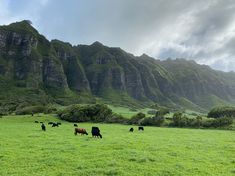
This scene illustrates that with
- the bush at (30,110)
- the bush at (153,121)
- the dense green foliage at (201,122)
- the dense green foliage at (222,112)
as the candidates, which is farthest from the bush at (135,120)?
the bush at (30,110)

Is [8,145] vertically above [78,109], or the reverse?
[78,109]

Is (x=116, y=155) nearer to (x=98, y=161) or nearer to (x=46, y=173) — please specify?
(x=98, y=161)

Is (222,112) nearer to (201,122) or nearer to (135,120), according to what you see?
(201,122)

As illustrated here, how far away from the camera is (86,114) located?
12012cm

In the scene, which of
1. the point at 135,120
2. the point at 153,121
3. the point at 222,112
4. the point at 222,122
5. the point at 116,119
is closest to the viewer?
the point at 222,122

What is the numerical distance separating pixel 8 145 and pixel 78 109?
8839 cm

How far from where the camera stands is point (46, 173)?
66.1 feet

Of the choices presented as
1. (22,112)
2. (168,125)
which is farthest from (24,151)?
(22,112)

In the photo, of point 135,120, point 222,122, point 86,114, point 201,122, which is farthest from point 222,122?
point 86,114

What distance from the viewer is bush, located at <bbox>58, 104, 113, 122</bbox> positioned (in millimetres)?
116500

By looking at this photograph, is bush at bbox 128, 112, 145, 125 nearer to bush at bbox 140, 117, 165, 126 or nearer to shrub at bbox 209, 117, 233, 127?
bush at bbox 140, 117, 165, 126

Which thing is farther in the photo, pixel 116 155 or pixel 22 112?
pixel 22 112

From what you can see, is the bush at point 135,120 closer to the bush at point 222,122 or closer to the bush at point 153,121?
the bush at point 153,121

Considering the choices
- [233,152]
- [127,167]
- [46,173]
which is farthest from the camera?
[233,152]
